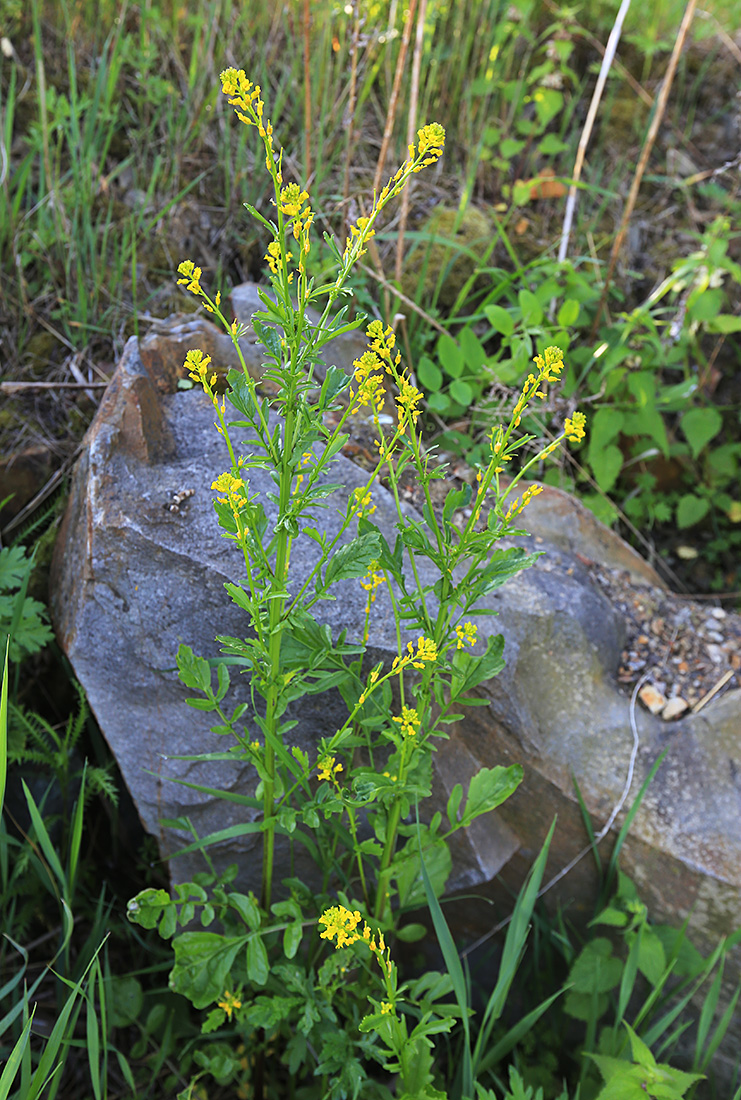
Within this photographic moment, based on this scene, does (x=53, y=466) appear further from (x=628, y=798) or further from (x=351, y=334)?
(x=628, y=798)

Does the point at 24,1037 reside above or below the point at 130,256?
below

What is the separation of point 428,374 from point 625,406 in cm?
76

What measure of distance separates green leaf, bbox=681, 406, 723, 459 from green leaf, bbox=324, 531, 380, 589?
183 centimetres

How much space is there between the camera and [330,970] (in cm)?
139

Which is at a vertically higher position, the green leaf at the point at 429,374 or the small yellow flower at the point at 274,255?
the small yellow flower at the point at 274,255

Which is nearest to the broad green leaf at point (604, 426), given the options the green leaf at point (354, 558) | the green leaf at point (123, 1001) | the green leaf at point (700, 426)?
the green leaf at point (700, 426)

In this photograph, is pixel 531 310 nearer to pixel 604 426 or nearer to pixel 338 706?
pixel 604 426

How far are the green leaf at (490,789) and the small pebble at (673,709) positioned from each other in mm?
656

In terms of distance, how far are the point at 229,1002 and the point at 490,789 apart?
1.97 ft

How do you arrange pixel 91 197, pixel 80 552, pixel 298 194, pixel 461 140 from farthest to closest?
pixel 461 140 < pixel 91 197 < pixel 80 552 < pixel 298 194

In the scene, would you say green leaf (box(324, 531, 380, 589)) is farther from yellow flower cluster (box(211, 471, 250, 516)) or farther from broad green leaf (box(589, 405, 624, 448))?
broad green leaf (box(589, 405, 624, 448))

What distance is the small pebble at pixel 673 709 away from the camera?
1971mm

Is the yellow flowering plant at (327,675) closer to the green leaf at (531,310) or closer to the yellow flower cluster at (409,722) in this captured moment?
the yellow flower cluster at (409,722)

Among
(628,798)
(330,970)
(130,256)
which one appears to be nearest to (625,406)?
(628,798)
